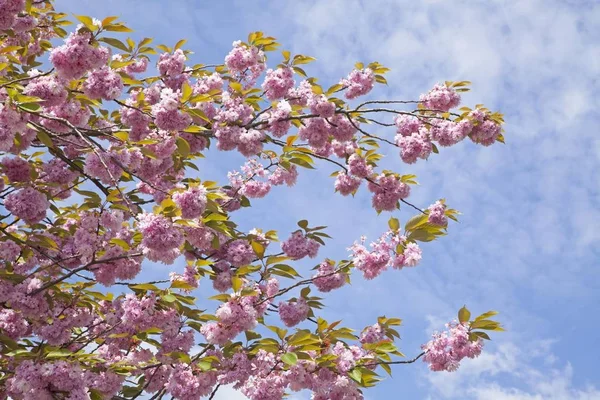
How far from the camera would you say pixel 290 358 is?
18.5 feet

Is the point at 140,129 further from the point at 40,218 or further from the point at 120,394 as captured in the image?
the point at 120,394

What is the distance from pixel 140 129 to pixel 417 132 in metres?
3.67

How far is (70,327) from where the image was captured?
723 cm

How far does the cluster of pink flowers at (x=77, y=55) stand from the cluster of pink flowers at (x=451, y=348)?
4581 millimetres

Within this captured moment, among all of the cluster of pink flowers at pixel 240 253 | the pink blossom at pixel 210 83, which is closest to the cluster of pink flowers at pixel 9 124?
the cluster of pink flowers at pixel 240 253

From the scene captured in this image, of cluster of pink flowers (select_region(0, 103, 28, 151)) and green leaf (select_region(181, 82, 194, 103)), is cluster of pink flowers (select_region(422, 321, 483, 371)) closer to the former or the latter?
green leaf (select_region(181, 82, 194, 103))

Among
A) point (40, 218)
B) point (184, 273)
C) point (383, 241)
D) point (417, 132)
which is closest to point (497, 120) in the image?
point (417, 132)

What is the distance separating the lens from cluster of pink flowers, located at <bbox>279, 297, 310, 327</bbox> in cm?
704

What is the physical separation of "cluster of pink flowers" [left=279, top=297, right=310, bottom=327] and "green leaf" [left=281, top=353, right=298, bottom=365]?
52.7 inches

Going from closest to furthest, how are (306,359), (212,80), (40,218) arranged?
(306,359) < (40,218) < (212,80)

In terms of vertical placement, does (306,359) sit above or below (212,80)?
below

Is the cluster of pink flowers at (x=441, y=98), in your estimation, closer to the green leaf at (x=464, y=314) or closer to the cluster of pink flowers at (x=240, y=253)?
the green leaf at (x=464, y=314)

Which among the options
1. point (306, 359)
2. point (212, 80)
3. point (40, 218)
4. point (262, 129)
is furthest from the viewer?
point (212, 80)

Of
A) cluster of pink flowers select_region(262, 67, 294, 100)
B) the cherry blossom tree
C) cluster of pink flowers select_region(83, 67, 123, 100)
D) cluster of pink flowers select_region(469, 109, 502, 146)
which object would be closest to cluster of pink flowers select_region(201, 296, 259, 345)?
the cherry blossom tree
